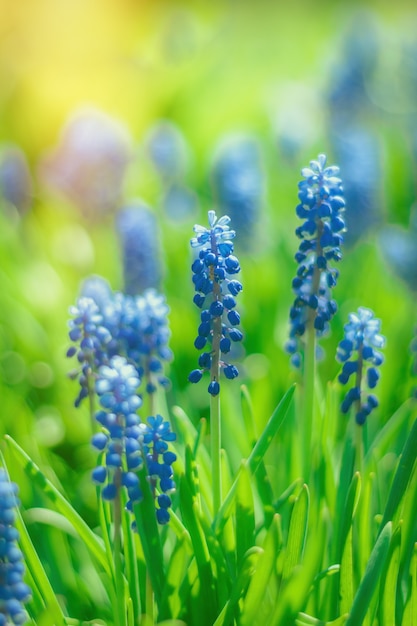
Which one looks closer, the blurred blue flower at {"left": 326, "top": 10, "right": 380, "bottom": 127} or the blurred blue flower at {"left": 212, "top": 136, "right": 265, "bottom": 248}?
the blurred blue flower at {"left": 212, "top": 136, "right": 265, "bottom": 248}

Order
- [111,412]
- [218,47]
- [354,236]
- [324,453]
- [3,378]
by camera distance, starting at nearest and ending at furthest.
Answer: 1. [111,412]
2. [324,453]
3. [3,378]
4. [354,236]
5. [218,47]

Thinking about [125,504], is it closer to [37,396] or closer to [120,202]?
[37,396]

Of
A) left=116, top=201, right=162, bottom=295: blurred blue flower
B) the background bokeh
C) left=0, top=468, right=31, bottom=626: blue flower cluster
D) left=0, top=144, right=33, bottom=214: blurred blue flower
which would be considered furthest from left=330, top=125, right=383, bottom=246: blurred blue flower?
left=0, top=468, right=31, bottom=626: blue flower cluster

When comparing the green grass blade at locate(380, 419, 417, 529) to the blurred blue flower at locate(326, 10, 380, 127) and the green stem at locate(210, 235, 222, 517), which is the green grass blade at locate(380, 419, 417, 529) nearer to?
the green stem at locate(210, 235, 222, 517)

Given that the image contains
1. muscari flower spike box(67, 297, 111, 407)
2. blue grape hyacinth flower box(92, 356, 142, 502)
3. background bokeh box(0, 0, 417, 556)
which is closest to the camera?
blue grape hyacinth flower box(92, 356, 142, 502)

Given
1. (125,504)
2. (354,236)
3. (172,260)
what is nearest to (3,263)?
(172,260)

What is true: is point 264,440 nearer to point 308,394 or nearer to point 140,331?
point 308,394
